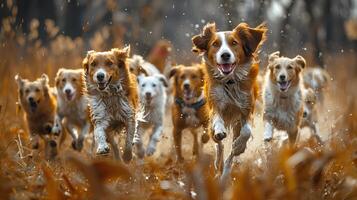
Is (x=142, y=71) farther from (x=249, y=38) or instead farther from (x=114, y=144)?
(x=249, y=38)

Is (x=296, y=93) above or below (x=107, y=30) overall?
below

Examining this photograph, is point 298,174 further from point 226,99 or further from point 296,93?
point 296,93

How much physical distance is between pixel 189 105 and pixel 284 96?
130 cm

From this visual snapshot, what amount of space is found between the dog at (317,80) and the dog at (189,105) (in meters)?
4.23

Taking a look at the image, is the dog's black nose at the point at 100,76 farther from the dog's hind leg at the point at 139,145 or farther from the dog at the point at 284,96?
the dog at the point at 284,96

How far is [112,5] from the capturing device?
32.4ft

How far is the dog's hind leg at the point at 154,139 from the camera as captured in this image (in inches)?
388

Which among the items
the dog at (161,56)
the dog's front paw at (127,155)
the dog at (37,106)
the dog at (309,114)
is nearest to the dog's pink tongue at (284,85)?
the dog at (309,114)

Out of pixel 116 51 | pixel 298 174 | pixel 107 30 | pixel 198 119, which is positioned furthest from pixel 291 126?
pixel 298 174

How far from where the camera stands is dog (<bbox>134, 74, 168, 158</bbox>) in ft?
33.4

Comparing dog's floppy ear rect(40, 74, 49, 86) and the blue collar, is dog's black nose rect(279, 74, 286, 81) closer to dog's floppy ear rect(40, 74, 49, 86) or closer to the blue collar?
the blue collar

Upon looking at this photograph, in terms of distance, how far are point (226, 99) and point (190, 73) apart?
2.72 meters

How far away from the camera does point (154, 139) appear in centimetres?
1010

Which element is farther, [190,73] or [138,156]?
[190,73]
